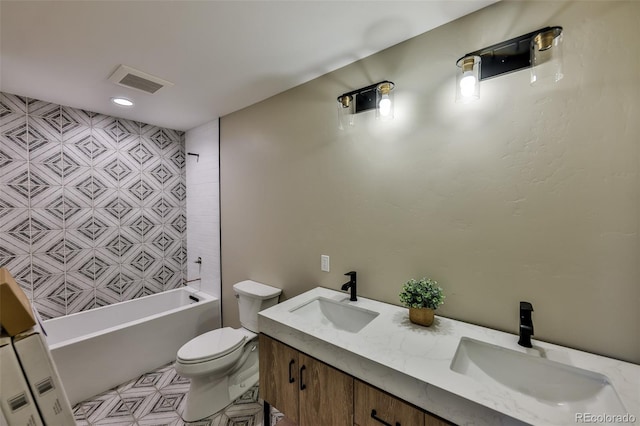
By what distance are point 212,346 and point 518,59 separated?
8.13 ft

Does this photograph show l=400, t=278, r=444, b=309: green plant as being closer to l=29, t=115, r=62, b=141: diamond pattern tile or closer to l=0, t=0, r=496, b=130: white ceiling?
l=0, t=0, r=496, b=130: white ceiling

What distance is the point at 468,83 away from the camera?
3.93 ft

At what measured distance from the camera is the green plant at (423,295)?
125cm

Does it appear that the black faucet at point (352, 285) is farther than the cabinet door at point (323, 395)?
Yes

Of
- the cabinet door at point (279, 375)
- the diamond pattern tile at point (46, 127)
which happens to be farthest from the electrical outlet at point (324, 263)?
the diamond pattern tile at point (46, 127)

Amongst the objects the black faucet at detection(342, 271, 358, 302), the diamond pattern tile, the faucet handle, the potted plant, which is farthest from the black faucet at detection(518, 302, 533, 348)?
the diamond pattern tile

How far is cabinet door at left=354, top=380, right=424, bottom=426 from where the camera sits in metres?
0.93

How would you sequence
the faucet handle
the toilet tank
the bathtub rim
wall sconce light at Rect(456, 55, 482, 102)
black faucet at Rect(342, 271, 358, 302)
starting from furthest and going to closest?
the toilet tank, the bathtub rim, black faucet at Rect(342, 271, 358, 302), wall sconce light at Rect(456, 55, 482, 102), the faucet handle

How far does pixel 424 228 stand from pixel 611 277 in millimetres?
721

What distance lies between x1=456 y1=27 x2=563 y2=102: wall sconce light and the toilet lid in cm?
217

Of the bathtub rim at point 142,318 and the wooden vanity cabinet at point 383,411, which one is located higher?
the wooden vanity cabinet at point 383,411

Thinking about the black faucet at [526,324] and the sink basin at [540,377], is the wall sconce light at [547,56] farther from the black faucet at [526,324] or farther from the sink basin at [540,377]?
the sink basin at [540,377]

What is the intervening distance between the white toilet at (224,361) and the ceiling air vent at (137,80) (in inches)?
68.6

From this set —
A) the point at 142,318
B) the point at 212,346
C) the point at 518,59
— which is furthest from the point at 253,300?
the point at 518,59
